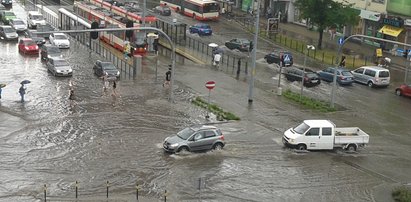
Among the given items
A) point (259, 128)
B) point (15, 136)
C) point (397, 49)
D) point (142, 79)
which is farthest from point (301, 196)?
point (397, 49)

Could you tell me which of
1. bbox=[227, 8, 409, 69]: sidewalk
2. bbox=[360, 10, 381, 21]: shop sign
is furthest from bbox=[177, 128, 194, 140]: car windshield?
bbox=[360, 10, 381, 21]: shop sign

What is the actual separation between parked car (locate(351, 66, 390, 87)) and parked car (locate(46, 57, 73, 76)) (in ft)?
77.5

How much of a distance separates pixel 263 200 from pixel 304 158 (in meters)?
6.66

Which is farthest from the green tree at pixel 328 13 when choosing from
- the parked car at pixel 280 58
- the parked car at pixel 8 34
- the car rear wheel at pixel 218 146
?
the car rear wheel at pixel 218 146

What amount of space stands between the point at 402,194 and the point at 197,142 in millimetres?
10618

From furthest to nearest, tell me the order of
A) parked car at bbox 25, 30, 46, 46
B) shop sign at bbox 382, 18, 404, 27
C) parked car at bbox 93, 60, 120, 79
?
shop sign at bbox 382, 18, 404, 27, parked car at bbox 25, 30, 46, 46, parked car at bbox 93, 60, 120, 79

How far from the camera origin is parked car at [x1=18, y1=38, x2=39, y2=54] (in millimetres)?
58375

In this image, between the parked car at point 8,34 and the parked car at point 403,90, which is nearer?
the parked car at point 403,90

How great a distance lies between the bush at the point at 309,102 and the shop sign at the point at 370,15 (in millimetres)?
24390

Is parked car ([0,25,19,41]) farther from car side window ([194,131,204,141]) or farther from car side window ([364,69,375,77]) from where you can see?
car side window ([194,131,204,141])

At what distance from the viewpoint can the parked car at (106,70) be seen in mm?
49750

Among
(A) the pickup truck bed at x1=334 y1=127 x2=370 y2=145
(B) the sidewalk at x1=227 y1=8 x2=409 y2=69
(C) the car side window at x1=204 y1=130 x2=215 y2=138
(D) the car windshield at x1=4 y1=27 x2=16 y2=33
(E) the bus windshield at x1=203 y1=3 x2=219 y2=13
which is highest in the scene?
(E) the bus windshield at x1=203 y1=3 x2=219 y2=13

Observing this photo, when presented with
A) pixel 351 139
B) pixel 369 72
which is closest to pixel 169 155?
pixel 351 139

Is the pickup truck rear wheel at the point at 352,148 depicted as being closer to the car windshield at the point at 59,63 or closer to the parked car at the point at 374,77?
the parked car at the point at 374,77
